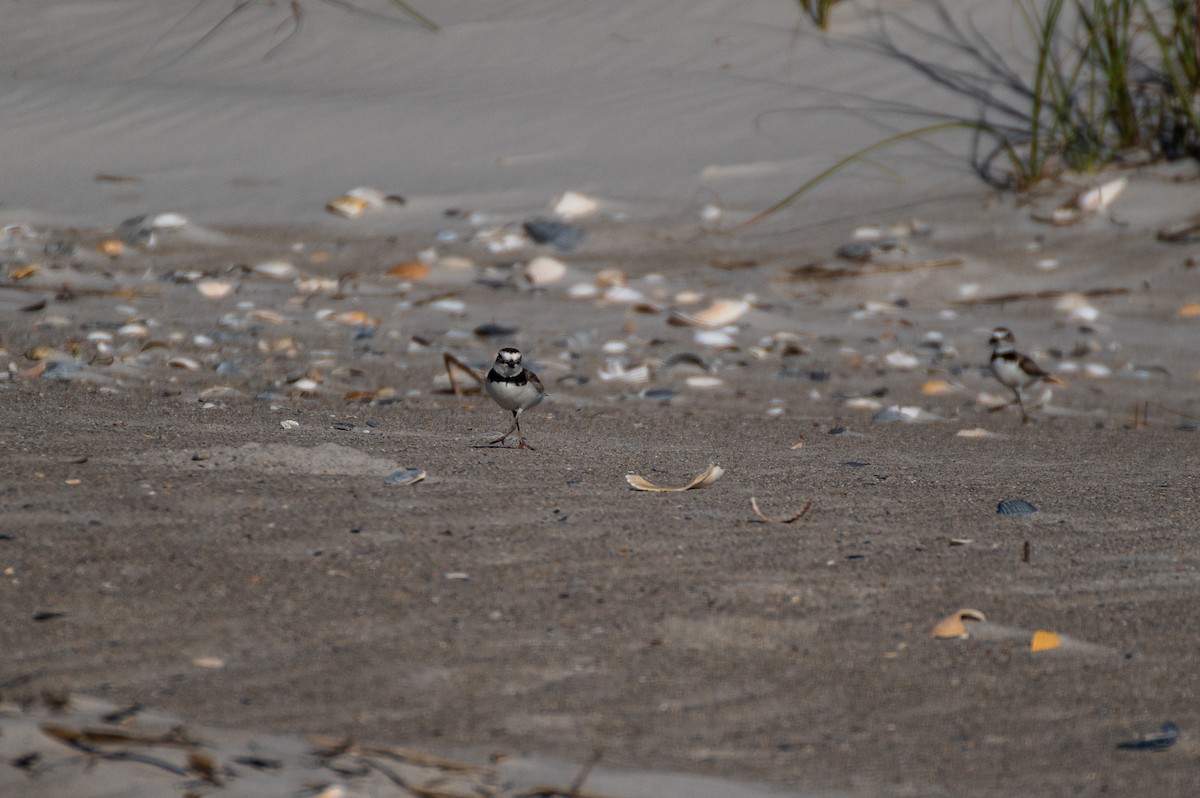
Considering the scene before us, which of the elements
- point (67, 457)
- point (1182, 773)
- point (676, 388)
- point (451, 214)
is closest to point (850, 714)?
point (1182, 773)

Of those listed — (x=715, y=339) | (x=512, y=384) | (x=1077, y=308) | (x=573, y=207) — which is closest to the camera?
(x=512, y=384)

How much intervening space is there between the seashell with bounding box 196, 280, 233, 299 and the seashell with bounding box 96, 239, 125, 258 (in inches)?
25.1

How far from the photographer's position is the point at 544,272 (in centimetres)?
511

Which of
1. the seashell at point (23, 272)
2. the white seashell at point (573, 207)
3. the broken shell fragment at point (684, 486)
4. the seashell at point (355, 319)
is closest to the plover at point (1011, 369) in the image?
the broken shell fragment at point (684, 486)

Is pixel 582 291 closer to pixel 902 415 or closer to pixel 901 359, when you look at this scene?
pixel 901 359

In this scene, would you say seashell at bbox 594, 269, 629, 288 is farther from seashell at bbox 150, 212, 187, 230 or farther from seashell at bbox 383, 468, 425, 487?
seashell at bbox 383, 468, 425, 487

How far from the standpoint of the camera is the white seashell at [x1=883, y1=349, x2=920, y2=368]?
4289mm

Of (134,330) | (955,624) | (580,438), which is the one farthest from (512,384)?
(134,330)

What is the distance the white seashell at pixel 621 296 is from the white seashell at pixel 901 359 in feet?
3.47

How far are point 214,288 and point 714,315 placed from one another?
1.96 meters

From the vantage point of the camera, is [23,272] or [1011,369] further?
[23,272]

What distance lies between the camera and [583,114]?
6953 millimetres

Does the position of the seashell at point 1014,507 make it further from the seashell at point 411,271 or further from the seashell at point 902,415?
the seashell at point 411,271

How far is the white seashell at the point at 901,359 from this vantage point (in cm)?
429
